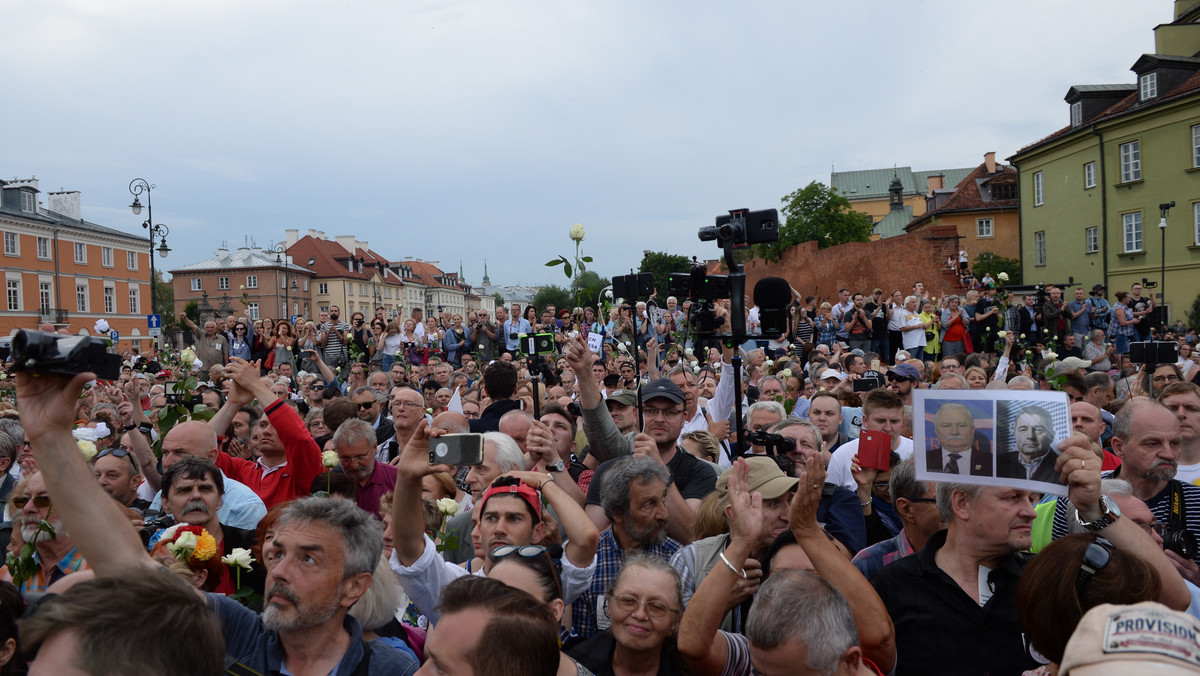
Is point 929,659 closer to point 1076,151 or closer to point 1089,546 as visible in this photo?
point 1089,546

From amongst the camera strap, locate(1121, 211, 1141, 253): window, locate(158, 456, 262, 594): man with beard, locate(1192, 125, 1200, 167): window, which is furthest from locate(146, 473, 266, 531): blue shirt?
locate(1121, 211, 1141, 253): window

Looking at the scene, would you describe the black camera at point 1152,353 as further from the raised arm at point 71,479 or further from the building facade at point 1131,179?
the building facade at point 1131,179

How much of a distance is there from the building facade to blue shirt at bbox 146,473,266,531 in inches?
1423

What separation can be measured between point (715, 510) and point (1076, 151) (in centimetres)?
4286

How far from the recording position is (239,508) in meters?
4.54

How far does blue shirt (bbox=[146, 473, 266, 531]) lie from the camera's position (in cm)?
446

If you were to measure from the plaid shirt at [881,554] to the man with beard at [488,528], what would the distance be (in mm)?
1215

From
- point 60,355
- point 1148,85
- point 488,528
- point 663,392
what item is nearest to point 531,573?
point 488,528

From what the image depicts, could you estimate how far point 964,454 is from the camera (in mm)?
2895

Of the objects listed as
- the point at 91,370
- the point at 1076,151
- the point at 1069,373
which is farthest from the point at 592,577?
the point at 1076,151

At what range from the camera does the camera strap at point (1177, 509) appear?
3863 millimetres

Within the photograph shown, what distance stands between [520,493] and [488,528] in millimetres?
203

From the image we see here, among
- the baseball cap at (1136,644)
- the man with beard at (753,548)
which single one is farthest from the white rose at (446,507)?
the baseball cap at (1136,644)

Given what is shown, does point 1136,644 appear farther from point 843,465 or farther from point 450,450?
point 843,465
